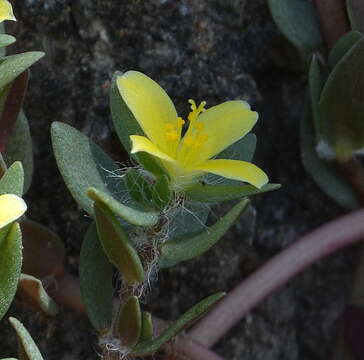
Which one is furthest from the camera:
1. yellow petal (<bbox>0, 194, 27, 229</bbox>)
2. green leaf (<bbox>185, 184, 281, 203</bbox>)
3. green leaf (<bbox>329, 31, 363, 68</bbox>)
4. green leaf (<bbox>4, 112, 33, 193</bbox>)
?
green leaf (<bbox>329, 31, 363, 68</bbox>)

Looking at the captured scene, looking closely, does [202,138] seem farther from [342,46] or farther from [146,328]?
[342,46]

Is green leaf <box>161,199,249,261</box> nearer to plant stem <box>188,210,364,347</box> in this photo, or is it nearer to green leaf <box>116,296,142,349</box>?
green leaf <box>116,296,142,349</box>

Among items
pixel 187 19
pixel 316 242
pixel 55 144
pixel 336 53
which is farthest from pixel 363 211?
pixel 55 144

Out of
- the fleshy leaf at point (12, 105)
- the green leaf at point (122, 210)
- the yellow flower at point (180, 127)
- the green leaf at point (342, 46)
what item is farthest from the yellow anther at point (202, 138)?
the green leaf at point (342, 46)

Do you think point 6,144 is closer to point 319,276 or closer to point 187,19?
point 187,19

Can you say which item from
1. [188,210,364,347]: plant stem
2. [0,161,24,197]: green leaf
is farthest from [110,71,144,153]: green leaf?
[188,210,364,347]: plant stem

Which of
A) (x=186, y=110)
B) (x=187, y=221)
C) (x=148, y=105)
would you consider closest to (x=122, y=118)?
(x=148, y=105)
